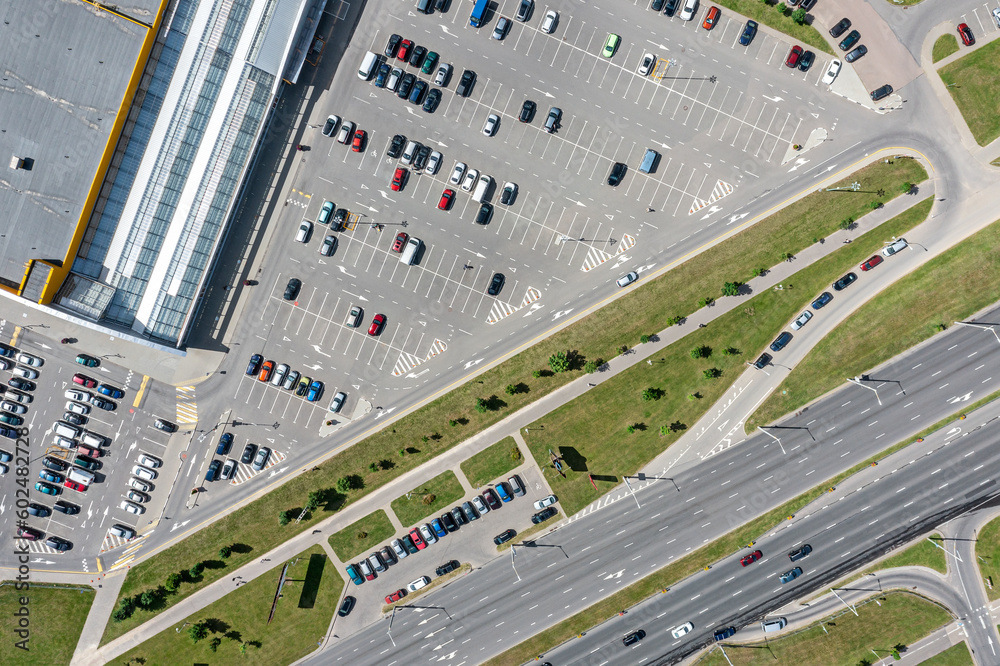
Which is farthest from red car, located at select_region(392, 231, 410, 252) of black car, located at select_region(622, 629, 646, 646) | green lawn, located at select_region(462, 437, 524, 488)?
black car, located at select_region(622, 629, 646, 646)

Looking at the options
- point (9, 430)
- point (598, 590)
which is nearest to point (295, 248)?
point (9, 430)

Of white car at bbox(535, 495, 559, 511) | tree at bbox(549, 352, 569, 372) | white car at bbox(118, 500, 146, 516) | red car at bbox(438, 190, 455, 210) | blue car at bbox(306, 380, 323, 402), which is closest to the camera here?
tree at bbox(549, 352, 569, 372)

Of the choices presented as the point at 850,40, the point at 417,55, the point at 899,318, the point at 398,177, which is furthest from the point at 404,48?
the point at 899,318

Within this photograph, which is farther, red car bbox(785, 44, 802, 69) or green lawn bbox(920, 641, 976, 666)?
green lawn bbox(920, 641, 976, 666)

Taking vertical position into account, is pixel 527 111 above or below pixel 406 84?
below

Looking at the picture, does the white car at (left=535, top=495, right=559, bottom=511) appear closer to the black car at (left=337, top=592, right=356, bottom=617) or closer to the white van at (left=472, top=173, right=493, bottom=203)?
the black car at (left=337, top=592, right=356, bottom=617)

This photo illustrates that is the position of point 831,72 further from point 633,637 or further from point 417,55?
point 633,637
